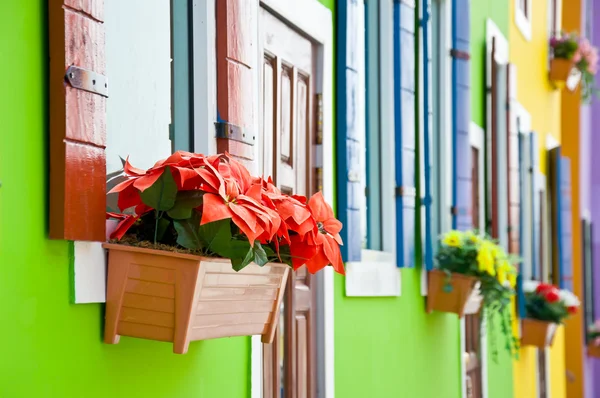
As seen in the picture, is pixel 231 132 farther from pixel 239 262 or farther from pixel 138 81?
pixel 239 262

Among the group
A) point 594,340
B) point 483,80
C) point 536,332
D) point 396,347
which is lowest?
point 594,340

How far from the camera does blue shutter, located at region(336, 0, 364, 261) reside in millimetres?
3770

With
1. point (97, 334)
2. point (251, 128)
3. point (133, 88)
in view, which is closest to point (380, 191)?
point (251, 128)

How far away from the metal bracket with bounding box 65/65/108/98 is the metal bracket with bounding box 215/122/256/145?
0.59 metres

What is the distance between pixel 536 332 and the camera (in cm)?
760

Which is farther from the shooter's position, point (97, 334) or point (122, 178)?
point (122, 178)

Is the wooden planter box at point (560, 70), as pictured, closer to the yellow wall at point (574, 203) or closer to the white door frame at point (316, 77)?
the yellow wall at point (574, 203)

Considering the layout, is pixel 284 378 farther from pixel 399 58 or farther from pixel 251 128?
pixel 399 58

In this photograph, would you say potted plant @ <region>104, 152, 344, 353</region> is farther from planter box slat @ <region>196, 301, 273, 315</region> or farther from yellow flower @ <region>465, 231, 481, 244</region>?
yellow flower @ <region>465, 231, 481, 244</region>

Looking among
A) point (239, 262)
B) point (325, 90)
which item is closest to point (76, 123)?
point (239, 262)

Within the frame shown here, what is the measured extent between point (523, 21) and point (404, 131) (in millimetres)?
4087

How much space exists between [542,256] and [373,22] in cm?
528

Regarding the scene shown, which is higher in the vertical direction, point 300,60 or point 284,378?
point 300,60

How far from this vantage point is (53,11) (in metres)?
1.97
